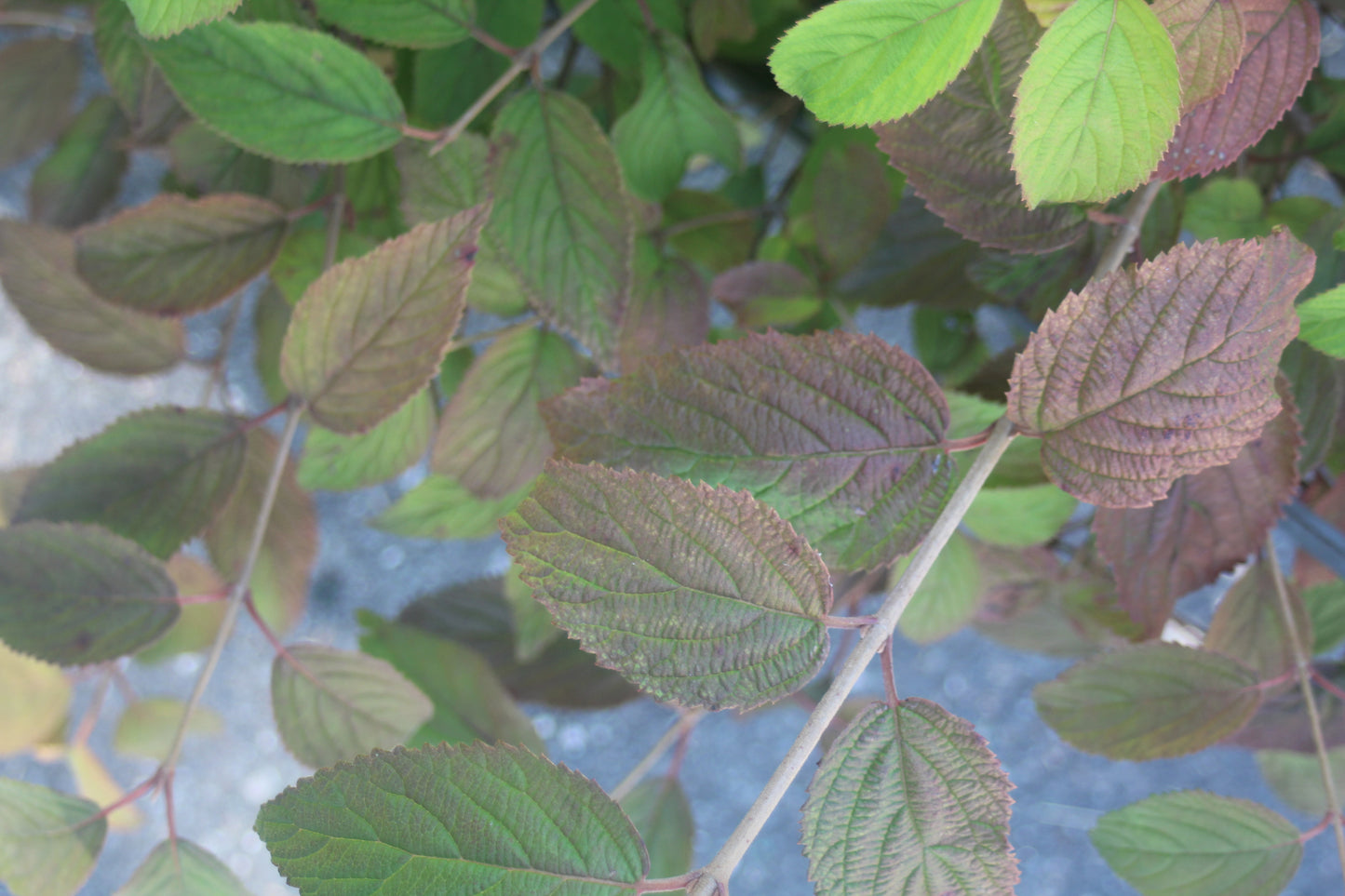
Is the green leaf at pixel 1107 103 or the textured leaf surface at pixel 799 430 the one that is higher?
the green leaf at pixel 1107 103

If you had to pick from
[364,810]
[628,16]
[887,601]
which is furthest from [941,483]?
[628,16]

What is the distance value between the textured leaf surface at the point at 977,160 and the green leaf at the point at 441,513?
275mm

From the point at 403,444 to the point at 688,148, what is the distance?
19 centimetres

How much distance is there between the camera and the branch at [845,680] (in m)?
0.22

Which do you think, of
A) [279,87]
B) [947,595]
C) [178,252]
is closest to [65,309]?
[178,252]

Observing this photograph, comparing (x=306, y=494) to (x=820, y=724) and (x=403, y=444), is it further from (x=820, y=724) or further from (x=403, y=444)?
(x=820, y=724)

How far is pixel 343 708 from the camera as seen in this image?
368 mm

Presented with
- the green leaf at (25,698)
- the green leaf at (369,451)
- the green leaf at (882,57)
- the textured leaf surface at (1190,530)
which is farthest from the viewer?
the green leaf at (25,698)

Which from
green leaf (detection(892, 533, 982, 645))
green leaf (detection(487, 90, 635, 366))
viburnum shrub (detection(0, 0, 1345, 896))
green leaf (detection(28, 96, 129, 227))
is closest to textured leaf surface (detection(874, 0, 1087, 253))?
viburnum shrub (detection(0, 0, 1345, 896))

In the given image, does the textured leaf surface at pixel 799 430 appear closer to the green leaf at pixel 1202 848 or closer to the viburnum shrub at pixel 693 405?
the viburnum shrub at pixel 693 405

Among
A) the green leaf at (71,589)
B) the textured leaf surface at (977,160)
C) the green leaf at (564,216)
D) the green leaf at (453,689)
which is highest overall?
the textured leaf surface at (977,160)

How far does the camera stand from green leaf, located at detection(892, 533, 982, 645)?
1.58 feet

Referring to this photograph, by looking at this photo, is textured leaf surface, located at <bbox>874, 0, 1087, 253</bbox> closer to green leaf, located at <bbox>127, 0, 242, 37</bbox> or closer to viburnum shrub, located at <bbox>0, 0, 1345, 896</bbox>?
viburnum shrub, located at <bbox>0, 0, 1345, 896</bbox>

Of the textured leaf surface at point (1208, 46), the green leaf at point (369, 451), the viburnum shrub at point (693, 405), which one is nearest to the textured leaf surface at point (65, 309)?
the viburnum shrub at point (693, 405)
